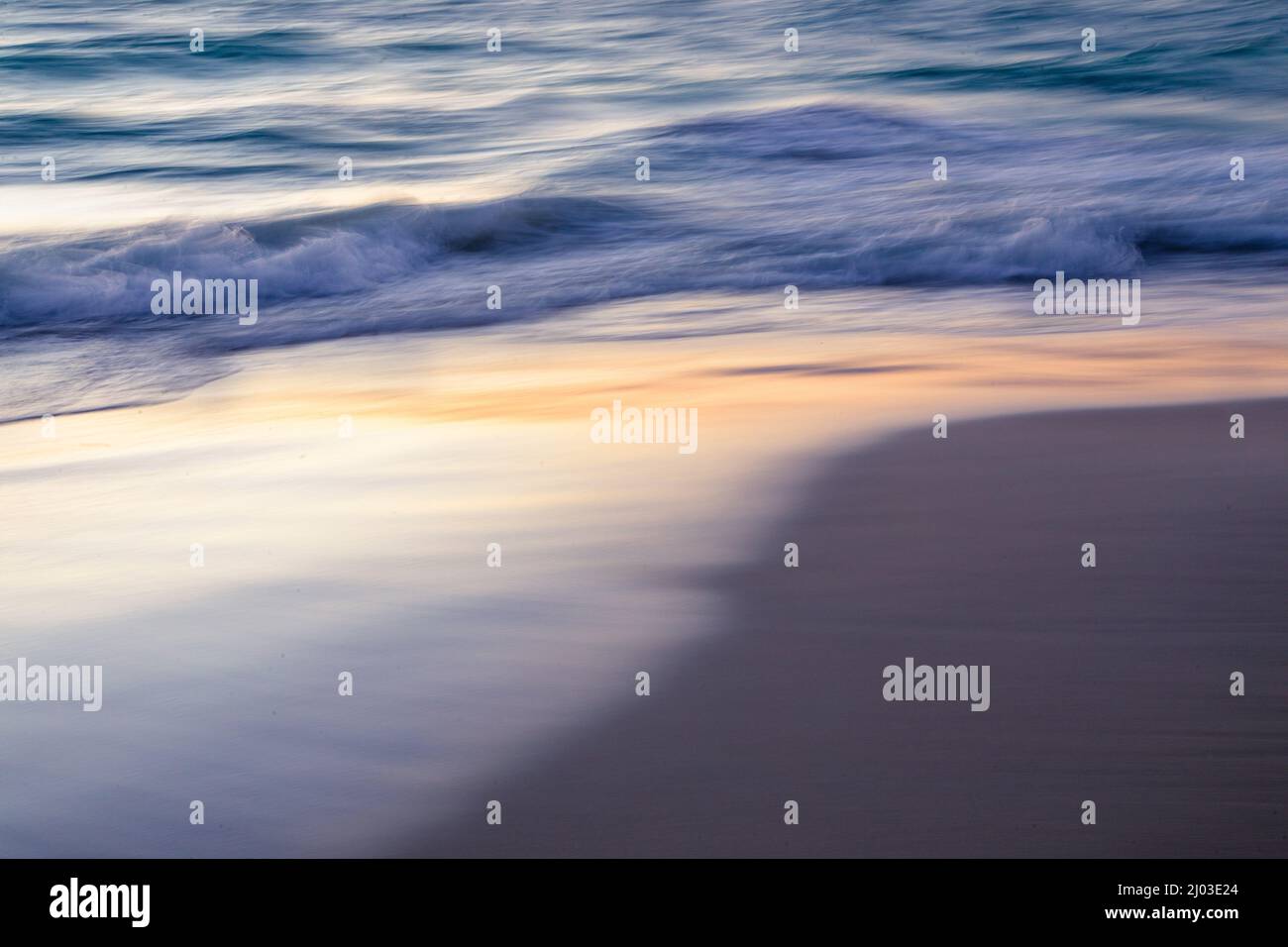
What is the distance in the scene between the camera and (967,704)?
302 cm

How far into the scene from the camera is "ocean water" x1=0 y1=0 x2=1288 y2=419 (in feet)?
33.6

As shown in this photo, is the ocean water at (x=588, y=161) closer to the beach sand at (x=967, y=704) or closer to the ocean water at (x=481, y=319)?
the ocean water at (x=481, y=319)

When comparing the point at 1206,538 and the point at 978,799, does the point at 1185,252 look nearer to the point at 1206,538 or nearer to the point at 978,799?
the point at 1206,538

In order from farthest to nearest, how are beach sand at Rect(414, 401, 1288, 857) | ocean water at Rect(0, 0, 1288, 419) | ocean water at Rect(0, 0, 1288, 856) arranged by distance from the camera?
ocean water at Rect(0, 0, 1288, 419), ocean water at Rect(0, 0, 1288, 856), beach sand at Rect(414, 401, 1288, 857)

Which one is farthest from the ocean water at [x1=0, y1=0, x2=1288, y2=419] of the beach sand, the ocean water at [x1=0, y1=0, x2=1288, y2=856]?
the beach sand

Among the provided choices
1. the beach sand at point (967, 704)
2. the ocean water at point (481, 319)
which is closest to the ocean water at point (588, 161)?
the ocean water at point (481, 319)

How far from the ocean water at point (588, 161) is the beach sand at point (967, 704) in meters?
4.15

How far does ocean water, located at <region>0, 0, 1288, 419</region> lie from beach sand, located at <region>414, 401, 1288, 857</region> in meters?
4.15

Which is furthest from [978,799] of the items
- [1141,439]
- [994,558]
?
[1141,439]

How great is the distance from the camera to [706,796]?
271 cm

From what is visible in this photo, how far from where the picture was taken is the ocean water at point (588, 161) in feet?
33.6

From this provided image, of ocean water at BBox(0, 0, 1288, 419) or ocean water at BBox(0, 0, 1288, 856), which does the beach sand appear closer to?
ocean water at BBox(0, 0, 1288, 856)

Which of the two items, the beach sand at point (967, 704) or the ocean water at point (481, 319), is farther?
the ocean water at point (481, 319)

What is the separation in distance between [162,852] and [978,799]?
1.60 metres
